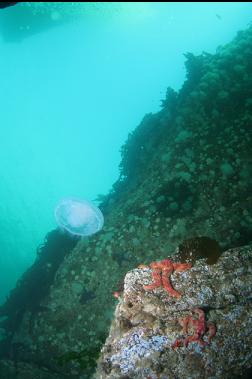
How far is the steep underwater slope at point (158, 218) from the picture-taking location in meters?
6.93

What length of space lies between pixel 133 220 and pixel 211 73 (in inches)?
191

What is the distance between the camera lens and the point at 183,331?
3.14m

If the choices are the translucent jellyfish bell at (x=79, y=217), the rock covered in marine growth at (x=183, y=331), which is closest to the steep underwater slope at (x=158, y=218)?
the translucent jellyfish bell at (x=79, y=217)

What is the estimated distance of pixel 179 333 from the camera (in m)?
3.13

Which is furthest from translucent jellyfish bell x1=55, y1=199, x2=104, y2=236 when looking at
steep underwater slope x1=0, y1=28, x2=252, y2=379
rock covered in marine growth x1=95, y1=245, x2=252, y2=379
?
rock covered in marine growth x1=95, y1=245, x2=252, y2=379

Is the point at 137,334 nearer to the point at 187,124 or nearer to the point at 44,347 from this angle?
the point at 44,347

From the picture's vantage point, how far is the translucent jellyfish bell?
815cm

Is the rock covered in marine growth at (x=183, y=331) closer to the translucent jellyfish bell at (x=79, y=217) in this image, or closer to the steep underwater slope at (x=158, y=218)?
the steep underwater slope at (x=158, y=218)

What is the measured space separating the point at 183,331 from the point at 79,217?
19.7ft

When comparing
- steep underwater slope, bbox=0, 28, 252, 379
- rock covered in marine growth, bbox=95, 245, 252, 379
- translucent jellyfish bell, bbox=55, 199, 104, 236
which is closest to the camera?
rock covered in marine growth, bbox=95, 245, 252, 379

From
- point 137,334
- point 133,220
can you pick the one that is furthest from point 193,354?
point 133,220

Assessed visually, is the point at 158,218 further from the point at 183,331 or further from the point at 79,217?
the point at 183,331

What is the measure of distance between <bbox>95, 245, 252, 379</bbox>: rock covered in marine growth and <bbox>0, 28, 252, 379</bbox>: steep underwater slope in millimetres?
3158

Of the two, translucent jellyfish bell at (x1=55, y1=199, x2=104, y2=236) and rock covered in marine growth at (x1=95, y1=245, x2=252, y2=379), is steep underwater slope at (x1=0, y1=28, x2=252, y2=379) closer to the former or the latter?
translucent jellyfish bell at (x1=55, y1=199, x2=104, y2=236)
